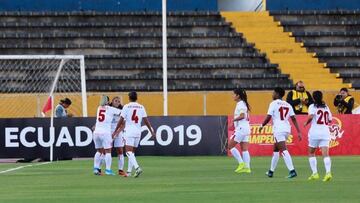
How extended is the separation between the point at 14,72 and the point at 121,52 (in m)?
5.19

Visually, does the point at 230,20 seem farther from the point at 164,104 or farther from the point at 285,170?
the point at 285,170

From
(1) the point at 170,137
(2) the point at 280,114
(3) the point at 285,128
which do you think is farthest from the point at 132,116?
(1) the point at 170,137

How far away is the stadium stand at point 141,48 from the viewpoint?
43.4 m

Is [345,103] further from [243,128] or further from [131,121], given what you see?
[131,121]

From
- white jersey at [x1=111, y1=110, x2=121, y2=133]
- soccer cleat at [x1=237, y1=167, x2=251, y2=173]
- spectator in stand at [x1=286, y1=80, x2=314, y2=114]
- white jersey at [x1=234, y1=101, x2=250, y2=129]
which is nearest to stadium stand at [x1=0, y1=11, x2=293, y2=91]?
spectator in stand at [x1=286, y1=80, x2=314, y2=114]

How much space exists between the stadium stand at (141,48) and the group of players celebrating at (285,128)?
15628mm

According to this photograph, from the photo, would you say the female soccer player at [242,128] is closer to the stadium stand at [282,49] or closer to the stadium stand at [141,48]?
the stadium stand at [141,48]

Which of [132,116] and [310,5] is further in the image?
[310,5]

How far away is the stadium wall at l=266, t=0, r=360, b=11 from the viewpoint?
5069 cm

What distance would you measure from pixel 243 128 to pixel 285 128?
8.24 feet

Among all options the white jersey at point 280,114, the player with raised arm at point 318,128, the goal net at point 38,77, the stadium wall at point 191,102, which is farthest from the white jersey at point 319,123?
the goal net at point 38,77

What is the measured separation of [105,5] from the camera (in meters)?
48.8

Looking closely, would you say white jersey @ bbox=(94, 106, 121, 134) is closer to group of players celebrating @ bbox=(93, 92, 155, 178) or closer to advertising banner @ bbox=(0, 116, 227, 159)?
group of players celebrating @ bbox=(93, 92, 155, 178)

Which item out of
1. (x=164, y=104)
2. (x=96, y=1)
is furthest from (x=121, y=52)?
(x=164, y=104)
